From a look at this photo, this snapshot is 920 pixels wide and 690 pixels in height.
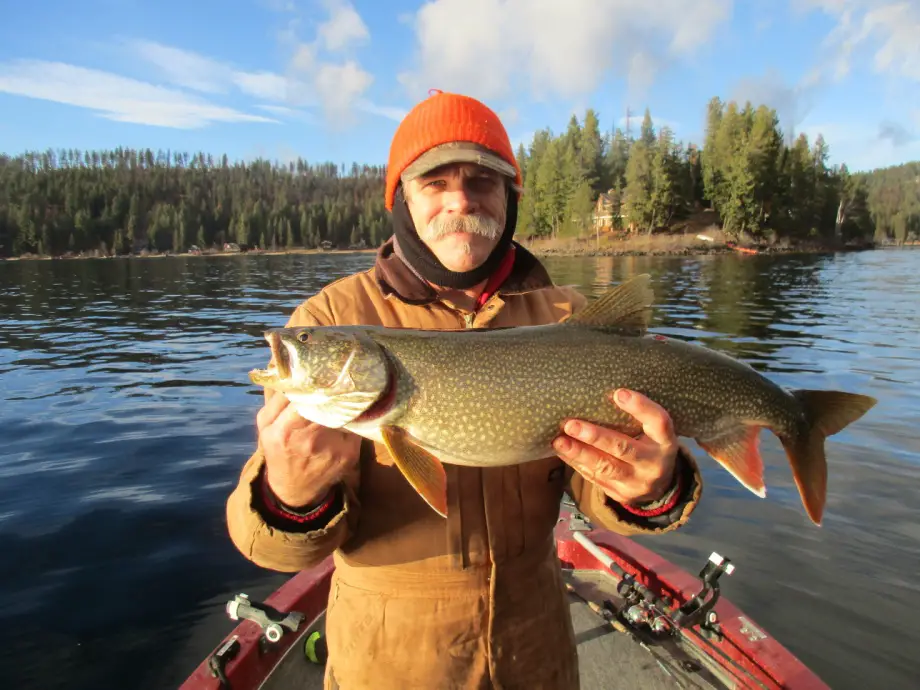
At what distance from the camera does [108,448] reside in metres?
9.15

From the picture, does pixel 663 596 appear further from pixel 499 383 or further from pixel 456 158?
pixel 456 158

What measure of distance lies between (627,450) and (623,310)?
27.5 inches

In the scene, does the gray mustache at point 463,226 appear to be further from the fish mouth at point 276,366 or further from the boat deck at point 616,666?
the boat deck at point 616,666

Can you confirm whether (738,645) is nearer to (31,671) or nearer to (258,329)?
(31,671)

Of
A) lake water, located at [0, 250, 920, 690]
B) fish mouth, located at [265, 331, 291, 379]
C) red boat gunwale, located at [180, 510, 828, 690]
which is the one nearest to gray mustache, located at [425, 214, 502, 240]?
fish mouth, located at [265, 331, 291, 379]

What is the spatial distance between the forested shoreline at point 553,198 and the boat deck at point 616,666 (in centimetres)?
7486

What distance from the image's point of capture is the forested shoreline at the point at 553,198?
74375mm

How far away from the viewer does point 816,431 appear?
9.85 feet

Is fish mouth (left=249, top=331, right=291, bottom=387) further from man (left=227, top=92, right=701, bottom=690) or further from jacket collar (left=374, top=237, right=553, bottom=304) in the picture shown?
jacket collar (left=374, top=237, right=553, bottom=304)

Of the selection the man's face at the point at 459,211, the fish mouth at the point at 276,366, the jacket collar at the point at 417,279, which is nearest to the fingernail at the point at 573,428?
the jacket collar at the point at 417,279

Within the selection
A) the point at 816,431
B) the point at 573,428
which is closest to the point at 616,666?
the point at 816,431

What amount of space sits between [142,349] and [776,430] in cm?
1773

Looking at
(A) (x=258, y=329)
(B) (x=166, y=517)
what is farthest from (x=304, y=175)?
(B) (x=166, y=517)

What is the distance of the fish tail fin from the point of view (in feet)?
9.66
